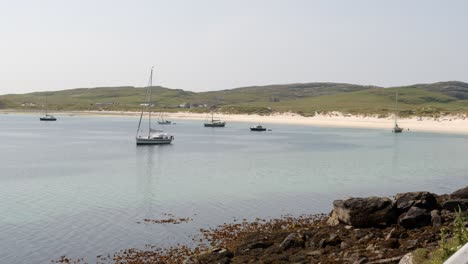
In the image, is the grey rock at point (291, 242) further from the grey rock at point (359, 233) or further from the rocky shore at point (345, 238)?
the grey rock at point (359, 233)

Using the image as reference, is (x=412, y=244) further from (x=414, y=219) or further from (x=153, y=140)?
(x=153, y=140)

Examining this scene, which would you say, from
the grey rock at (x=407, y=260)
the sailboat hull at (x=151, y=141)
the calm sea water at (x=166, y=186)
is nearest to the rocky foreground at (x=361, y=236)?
the grey rock at (x=407, y=260)

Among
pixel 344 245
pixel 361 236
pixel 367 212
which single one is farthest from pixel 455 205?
pixel 344 245

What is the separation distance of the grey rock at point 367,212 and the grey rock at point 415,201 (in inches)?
22.4

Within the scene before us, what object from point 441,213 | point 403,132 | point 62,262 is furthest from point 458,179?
point 403,132

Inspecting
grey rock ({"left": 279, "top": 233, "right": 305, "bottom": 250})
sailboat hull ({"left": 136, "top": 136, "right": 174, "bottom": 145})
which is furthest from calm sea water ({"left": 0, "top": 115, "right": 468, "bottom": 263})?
sailboat hull ({"left": 136, "top": 136, "right": 174, "bottom": 145})

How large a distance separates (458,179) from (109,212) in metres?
37.0

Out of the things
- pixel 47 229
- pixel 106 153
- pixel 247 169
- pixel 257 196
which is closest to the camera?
pixel 47 229

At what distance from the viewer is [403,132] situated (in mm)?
144875

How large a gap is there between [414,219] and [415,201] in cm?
219

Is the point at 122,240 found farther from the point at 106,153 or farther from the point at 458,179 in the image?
the point at 106,153

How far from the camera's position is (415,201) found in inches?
1064

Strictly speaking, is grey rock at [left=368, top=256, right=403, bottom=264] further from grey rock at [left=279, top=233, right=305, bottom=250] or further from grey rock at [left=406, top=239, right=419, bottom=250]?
grey rock at [left=279, top=233, right=305, bottom=250]

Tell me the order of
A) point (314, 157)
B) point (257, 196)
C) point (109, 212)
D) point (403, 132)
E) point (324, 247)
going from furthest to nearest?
point (403, 132) → point (314, 157) → point (257, 196) → point (109, 212) → point (324, 247)
